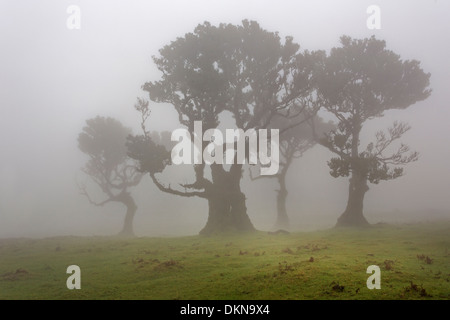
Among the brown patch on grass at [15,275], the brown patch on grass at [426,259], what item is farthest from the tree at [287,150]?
the brown patch on grass at [15,275]

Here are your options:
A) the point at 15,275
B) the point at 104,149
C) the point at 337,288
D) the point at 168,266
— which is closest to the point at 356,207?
the point at 168,266

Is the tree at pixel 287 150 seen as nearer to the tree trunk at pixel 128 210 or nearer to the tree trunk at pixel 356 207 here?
the tree trunk at pixel 356 207

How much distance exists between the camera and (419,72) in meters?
40.8

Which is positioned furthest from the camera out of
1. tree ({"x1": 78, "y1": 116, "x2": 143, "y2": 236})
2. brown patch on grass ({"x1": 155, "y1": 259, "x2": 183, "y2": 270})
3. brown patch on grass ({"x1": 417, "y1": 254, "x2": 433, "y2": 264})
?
tree ({"x1": 78, "y1": 116, "x2": 143, "y2": 236})

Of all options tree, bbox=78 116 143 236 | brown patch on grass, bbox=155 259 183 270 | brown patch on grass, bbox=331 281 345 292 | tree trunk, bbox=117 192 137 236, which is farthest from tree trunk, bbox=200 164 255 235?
tree, bbox=78 116 143 236

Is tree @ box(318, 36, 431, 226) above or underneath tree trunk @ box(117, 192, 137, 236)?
above

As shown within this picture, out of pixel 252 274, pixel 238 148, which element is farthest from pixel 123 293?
pixel 238 148

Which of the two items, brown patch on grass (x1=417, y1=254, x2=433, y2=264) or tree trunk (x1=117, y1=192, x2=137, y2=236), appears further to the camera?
tree trunk (x1=117, y1=192, x2=137, y2=236)

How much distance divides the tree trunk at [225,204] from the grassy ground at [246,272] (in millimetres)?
7399

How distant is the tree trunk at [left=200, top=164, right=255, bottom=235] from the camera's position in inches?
1447

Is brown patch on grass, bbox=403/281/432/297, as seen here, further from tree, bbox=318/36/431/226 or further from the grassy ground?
tree, bbox=318/36/431/226

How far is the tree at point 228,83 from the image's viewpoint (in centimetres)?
3600

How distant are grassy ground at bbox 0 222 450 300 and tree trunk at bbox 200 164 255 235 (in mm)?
7399
